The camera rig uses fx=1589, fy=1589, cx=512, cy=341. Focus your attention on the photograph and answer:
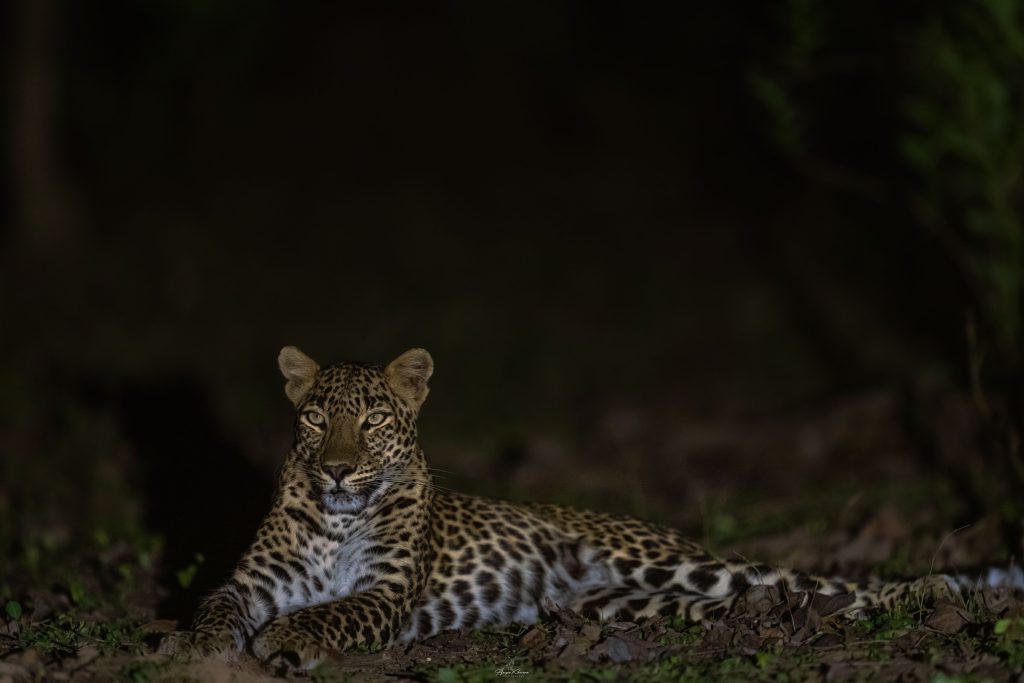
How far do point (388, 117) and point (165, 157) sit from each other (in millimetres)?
8296

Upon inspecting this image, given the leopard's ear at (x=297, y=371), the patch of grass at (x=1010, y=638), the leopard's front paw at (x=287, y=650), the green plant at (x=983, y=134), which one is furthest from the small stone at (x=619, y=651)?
the green plant at (x=983, y=134)

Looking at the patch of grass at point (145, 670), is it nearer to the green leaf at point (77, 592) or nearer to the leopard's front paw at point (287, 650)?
the leopard's front paw at point (287, 650)

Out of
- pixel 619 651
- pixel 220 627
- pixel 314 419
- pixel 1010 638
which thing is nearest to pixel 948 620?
pixel 1010 638

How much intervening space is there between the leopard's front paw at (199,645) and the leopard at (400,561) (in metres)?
0.09

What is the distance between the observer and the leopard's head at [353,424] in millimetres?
7480

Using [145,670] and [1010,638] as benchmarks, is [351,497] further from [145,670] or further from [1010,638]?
[1010,638]

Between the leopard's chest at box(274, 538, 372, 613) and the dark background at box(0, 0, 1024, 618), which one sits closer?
the leopard's chest at box(274, 538, 372, 613)

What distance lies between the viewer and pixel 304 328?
65.9 ft

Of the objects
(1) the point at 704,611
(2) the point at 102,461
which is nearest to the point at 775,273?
(2) the point at 102,461

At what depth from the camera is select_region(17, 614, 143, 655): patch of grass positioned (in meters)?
7.07

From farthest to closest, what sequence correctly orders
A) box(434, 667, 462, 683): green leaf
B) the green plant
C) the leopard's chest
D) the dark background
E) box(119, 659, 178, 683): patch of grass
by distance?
the dark background → the green plant → the leopard's chest → box(434, 667, 462, 683): green leaf → box(119, 659, 178, 683): patch of grass

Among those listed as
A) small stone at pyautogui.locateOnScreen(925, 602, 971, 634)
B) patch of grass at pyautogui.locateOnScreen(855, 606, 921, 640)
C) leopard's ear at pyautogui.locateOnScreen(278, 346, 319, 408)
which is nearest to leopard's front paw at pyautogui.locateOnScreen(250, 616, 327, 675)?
leopard's ear at pyautogui.locateOnScreen(278, 346, 319, 408)

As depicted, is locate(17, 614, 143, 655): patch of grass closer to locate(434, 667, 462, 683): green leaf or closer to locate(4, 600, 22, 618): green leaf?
locate(4, 600, 22, 618): green leaf

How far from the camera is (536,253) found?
25797 millimetres
